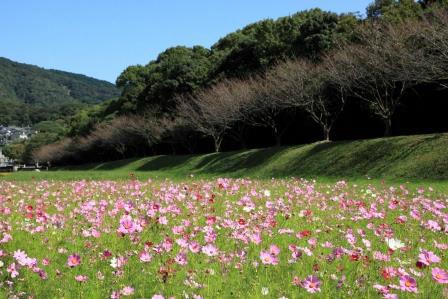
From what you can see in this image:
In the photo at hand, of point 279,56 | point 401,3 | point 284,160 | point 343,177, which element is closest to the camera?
point 343,177

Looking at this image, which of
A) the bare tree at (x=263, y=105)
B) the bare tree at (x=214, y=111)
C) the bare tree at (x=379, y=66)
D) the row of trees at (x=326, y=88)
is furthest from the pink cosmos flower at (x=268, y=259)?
the bare tree at (x=214, y=111)

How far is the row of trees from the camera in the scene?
25.0 meters

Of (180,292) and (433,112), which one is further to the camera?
(433,112)

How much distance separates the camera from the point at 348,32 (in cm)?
3516

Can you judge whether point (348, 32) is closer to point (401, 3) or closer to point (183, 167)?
point (401, 3)

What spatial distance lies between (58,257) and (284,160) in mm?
23872

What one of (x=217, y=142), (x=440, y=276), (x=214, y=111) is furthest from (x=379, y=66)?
(x=440, y=276)

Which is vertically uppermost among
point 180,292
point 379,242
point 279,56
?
point 279,56

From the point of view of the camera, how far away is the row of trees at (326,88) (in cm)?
2498

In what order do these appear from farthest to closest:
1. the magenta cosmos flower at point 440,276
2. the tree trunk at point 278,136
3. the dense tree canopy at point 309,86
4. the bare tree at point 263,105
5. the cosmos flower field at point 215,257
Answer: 1. the tree trunk at point 278,136
2. the bare tree at point 263,105
3. the dense tree canopy at point 309,86
4. the cosmos flower field at point 215,257
5. the magenta cosmos flower at point 440,276

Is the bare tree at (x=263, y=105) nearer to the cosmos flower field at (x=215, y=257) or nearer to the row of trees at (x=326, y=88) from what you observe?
the row of trees at (x=326, y=88)

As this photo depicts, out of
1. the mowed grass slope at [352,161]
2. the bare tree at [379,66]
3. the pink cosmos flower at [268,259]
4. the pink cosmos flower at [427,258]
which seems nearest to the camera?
the pink cosmos flower at [427,258]

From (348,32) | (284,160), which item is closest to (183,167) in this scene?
(284,160)

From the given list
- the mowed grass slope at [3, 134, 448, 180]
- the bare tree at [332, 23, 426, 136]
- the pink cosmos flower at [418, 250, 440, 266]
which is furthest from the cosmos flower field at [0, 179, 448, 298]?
the bare tree at [332, 23, 426, 136]
